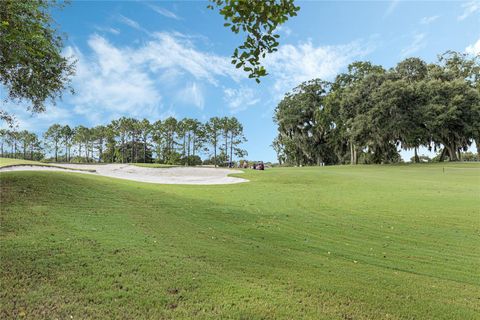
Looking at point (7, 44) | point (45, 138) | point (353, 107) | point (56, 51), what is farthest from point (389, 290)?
point (45, 138)

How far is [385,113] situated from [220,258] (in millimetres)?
36517

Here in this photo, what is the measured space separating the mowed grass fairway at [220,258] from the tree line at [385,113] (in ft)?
94.7

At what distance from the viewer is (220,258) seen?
19.7ft

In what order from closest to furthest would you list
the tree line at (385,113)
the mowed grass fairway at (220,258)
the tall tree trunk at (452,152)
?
the mowed grass fairway at (220,258)
the tree line at (385,113)
the tall tree trunk at (452,152)

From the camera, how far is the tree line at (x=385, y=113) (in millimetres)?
36500

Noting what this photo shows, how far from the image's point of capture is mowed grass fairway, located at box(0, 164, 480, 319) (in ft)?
14.5

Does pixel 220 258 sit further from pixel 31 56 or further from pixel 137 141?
pixel 137 141

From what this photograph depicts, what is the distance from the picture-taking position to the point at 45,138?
73.8 metres

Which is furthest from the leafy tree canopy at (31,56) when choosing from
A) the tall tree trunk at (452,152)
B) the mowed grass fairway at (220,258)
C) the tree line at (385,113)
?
the tall tree trunk at (452,152)

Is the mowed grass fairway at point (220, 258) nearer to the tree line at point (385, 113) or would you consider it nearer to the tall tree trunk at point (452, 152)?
the tree line at point (385, 113)

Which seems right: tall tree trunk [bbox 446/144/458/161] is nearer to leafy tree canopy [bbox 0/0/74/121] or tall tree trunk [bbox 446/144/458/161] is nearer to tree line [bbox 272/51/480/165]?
tree line [bbox 272/51/480/165]

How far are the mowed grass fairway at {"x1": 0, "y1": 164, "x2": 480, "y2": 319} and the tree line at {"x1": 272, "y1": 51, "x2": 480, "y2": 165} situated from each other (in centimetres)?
2885

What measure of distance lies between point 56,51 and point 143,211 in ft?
21.7

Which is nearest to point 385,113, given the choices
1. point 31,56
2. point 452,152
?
point 452,152
